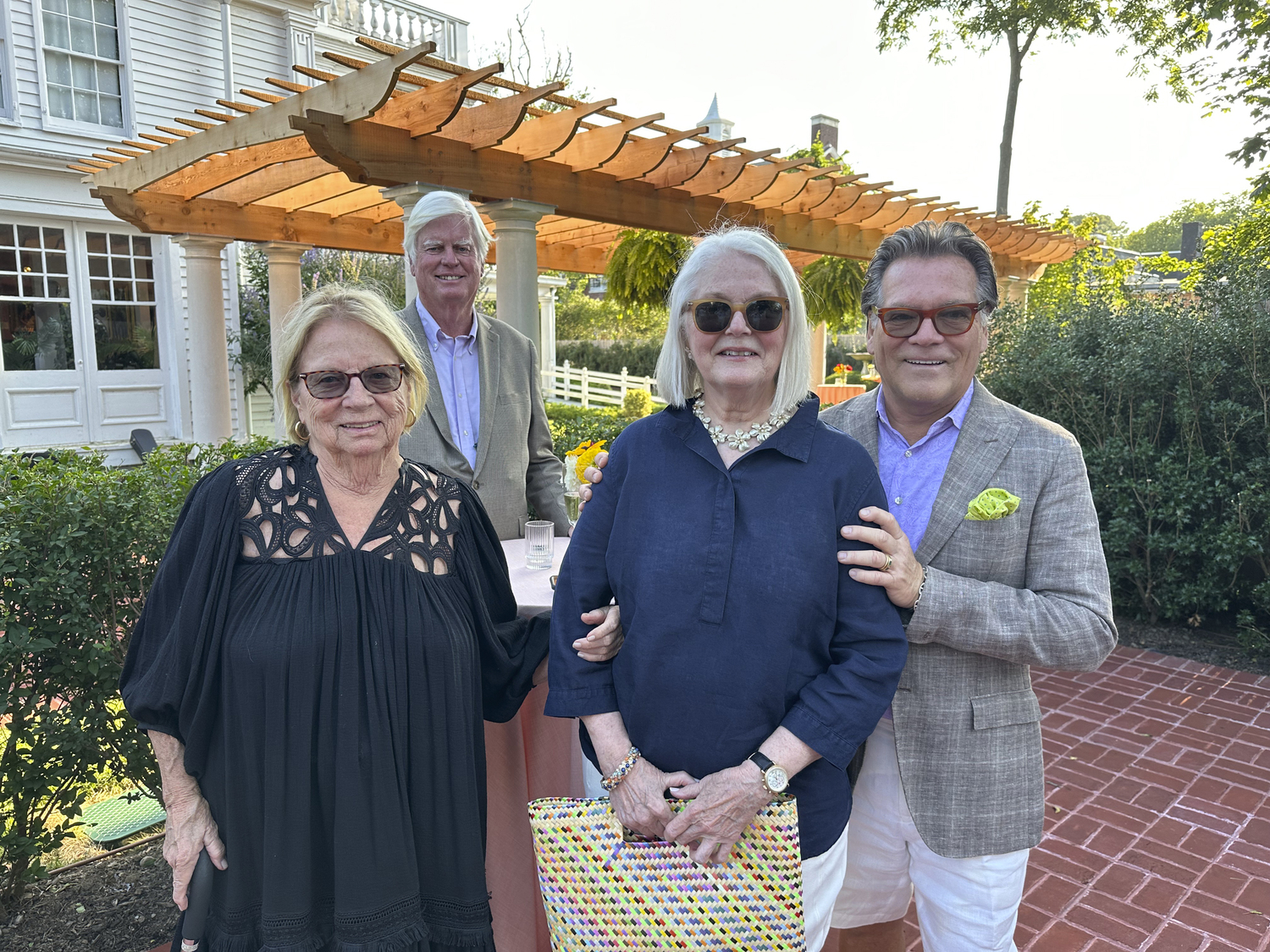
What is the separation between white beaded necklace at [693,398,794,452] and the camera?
1598mm

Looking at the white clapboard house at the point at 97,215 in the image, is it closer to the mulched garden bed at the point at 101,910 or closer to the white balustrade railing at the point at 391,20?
the white balustrade railing at the point at 391,20

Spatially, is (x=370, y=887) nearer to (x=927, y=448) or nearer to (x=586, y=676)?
(x=586, y=676)

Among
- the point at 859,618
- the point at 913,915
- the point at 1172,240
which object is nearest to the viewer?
the point at 859,618

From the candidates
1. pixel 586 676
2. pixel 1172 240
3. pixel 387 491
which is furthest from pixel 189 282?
pixel 1172 240

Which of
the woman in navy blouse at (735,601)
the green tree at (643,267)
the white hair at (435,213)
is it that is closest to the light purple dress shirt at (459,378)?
the white hair at (435,213)

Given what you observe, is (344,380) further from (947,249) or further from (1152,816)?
(1152,816)

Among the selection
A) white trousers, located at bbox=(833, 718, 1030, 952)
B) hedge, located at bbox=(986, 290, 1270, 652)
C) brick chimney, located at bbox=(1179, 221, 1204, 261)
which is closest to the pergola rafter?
hedge, located at bbox=(986, 290, 1270, 652)

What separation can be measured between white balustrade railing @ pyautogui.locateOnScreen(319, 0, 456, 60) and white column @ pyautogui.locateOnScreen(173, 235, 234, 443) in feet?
23.5

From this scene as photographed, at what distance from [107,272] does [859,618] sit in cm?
1254

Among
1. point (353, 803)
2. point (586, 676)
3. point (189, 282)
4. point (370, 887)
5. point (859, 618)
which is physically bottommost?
point (370, 887)

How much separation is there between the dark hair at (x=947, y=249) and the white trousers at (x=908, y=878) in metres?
0.98

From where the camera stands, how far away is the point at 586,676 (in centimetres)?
164

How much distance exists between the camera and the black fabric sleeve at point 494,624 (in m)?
1.89

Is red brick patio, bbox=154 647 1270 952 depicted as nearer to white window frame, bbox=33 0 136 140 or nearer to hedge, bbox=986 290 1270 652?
hedge, bbox=986 290 1270 652
